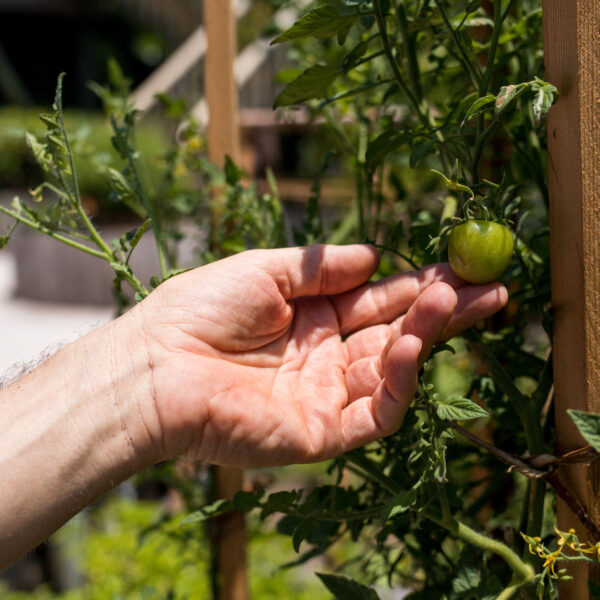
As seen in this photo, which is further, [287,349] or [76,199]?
[287,349]

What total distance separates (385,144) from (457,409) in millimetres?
348

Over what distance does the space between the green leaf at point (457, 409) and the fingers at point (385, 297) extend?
18cm

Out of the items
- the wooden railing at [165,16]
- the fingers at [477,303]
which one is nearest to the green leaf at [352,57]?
the fingers at [477,303]

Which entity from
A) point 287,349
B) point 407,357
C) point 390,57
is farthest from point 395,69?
point 287,349

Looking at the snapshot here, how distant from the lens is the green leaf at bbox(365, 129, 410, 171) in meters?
0.83

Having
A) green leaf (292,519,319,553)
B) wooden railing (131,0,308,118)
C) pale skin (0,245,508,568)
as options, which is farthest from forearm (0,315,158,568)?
wooden railing (131,0,308,118)

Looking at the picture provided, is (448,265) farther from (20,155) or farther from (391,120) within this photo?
(20,155)

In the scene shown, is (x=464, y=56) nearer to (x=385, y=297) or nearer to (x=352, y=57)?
(x=352, y=57)

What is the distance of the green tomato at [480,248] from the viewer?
2.50ft

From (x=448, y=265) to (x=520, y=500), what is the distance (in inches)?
27.8

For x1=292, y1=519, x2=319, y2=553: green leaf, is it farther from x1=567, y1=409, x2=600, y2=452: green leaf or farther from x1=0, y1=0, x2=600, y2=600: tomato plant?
x1=567, y1=409, x2=600, y2=452: green leaf

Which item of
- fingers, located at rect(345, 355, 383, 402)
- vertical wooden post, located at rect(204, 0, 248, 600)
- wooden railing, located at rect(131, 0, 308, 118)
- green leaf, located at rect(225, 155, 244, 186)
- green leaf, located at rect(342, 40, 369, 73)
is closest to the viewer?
green leaf, located at rect(342, 40, 369, 73)

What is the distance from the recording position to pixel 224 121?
1.57 meters

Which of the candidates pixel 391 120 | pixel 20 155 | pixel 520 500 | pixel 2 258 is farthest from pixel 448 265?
pixel 20 155
